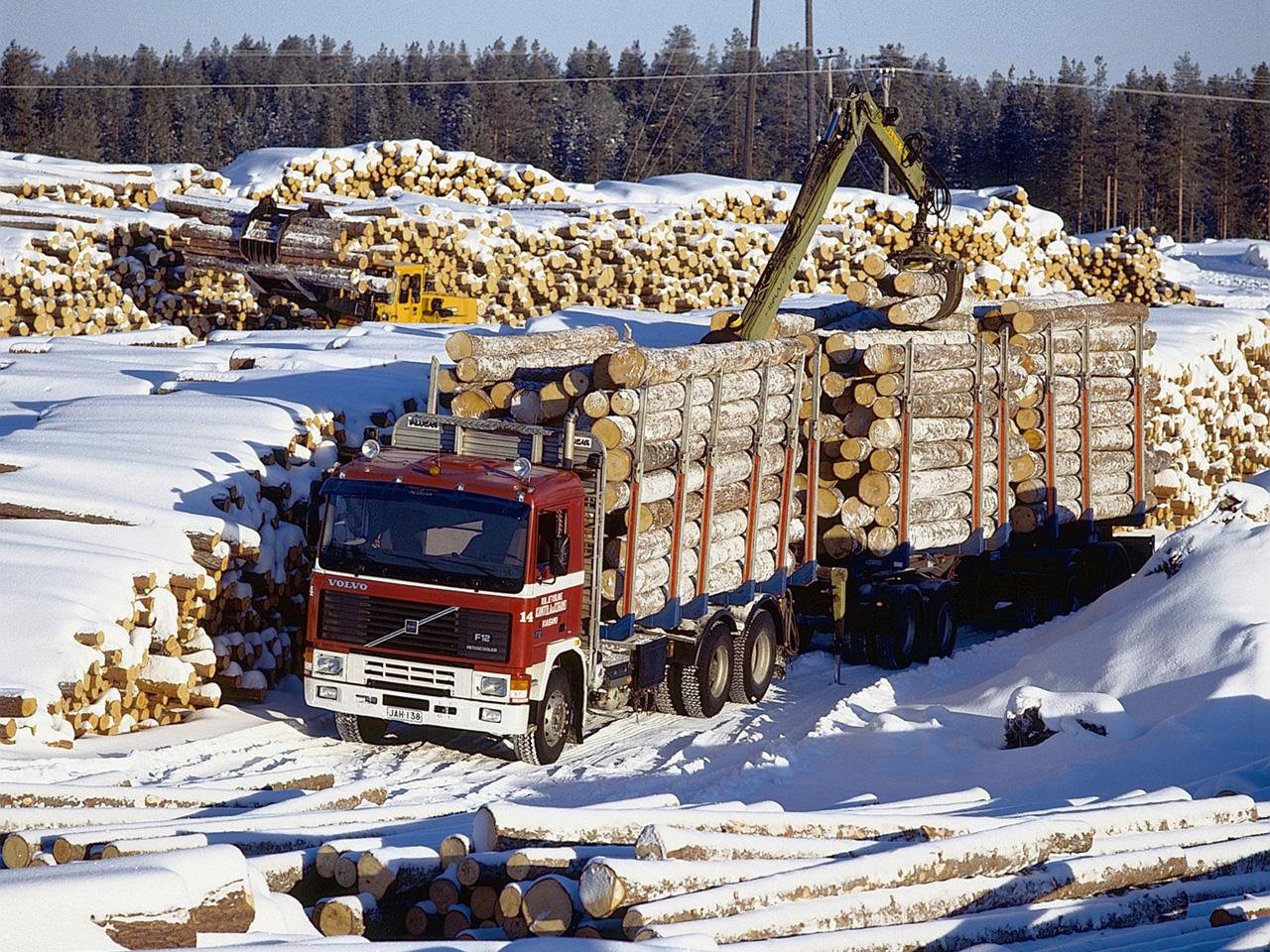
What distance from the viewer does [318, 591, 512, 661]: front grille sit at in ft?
44.9

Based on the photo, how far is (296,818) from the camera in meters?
9.77

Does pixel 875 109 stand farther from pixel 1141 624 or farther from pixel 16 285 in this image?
pixel 16 285

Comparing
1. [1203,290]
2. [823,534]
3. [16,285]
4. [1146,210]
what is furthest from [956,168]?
[823,534]

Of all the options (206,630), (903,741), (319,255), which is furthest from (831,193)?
(319,255)

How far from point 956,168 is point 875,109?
271ft

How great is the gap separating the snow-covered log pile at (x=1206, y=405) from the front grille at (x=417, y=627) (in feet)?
44.9

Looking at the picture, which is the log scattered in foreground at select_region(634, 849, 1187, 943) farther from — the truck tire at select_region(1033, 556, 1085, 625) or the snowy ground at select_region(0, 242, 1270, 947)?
the truck tire at select_region(1033, 556, 1085, 625)

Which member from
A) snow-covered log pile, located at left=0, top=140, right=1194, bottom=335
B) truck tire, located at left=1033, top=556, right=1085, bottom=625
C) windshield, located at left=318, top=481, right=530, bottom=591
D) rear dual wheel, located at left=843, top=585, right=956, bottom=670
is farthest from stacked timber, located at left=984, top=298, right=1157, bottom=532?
snow-covered log pile, located at left=0, top=140, right=1194, bottom=335

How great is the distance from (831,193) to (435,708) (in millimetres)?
10866

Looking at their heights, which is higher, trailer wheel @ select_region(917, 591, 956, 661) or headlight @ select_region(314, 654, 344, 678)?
headlight @ select_region(314, 654, 344, 678)

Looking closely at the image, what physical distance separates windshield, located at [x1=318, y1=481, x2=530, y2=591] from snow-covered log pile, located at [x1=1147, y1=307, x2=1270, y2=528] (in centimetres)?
1351

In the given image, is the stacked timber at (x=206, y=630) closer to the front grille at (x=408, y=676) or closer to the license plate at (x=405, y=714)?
the front grille at (x=408, y=676)

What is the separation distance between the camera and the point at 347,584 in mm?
13906

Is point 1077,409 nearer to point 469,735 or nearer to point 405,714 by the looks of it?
point 469,735
